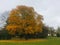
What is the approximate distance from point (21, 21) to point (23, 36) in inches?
238

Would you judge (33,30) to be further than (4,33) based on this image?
No

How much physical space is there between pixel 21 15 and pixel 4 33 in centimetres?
1015

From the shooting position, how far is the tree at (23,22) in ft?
206

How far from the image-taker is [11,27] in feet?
210

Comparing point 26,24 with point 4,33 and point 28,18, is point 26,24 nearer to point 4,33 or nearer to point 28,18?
point 28,18

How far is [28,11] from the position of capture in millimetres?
64750

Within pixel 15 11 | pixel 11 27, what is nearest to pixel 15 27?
pixel 11 27

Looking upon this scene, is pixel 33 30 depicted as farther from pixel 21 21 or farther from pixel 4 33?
pixel 4 33

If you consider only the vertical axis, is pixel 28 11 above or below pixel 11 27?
above

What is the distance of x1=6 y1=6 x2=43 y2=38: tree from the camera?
62844 mm

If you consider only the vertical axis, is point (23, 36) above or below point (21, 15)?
below

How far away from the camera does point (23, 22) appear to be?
62.3 meters

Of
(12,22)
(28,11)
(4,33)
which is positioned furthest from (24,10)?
(4,33)

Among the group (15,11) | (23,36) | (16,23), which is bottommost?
(23,36)
